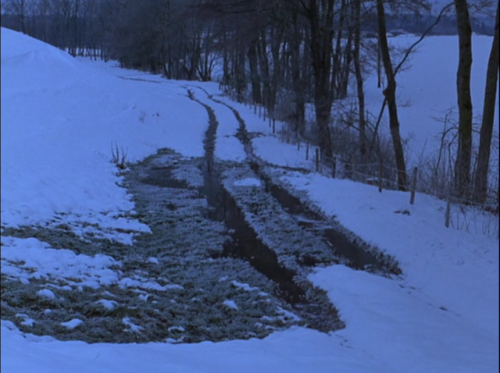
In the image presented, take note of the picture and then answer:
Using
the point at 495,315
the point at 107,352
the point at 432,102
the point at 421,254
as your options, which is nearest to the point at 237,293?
the point at 421,254

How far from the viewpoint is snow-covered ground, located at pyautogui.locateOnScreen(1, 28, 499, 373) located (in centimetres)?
242

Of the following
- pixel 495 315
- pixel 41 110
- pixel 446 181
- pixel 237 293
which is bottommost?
pixel 237 293

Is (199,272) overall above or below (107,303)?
below

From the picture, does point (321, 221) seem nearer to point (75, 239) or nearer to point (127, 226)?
point (127, 226)

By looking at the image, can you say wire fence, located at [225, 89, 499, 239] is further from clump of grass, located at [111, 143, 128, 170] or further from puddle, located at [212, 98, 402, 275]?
clump of grass, located at [111, 143, 128, 170]

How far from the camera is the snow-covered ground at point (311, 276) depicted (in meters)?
2.42

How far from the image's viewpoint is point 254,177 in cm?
1545

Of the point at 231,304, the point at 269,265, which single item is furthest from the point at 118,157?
the point at 231,304

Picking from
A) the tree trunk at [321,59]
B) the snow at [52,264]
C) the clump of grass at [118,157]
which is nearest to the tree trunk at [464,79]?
the tree trunk at [321,59]

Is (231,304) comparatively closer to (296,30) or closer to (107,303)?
(107,303)

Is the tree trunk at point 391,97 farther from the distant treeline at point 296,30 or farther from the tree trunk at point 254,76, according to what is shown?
the tree trunk at point 254,76

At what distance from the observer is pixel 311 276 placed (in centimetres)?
786

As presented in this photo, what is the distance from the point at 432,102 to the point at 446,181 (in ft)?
90.5

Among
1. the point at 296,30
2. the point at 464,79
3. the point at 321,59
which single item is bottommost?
the point at 464,79
